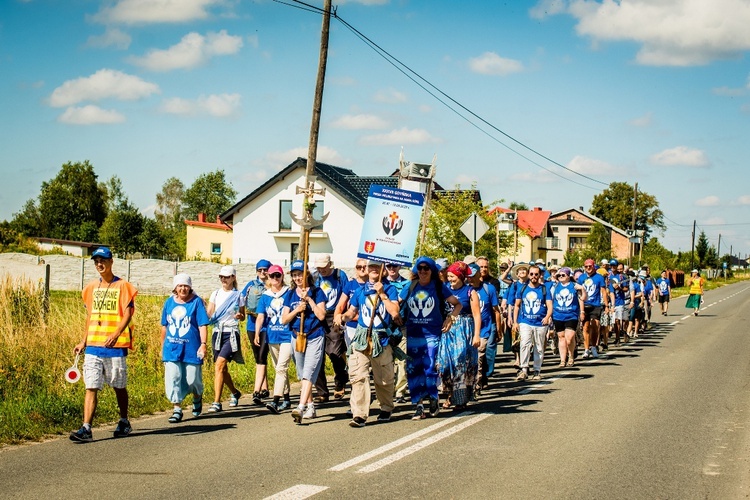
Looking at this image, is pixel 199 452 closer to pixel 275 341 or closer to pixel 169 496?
pixel 169 496

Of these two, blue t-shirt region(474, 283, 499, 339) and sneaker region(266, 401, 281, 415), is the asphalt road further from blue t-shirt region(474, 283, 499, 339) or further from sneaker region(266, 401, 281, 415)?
blue t-shirt region(474, 283, 499, 339)

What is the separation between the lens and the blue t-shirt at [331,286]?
1048 centimetres

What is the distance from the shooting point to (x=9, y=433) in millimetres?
8359

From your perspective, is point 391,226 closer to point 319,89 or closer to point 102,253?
point 102,253

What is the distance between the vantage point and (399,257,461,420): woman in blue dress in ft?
31.4

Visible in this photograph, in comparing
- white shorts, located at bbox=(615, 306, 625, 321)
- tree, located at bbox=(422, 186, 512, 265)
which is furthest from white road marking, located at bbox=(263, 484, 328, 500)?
tree, located at bbox=(422, 186, 512, 265)

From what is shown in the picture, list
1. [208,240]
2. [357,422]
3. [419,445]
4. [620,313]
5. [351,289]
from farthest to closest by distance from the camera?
[208,240]
[620,313]
[351,289]
[357,422]
[419,445]

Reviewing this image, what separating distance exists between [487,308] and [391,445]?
4.44 m

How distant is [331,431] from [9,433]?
10.4 ft

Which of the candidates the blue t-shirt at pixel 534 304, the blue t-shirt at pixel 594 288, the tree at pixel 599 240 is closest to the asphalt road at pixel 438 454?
the blue t-shirt at pixel 534 304

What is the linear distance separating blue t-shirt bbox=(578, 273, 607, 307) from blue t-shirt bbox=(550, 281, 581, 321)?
214 centimetres

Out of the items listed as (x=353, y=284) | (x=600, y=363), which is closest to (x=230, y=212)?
(x=600, y=363)

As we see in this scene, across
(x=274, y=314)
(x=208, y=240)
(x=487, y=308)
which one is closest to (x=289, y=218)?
(x=208, y=240)

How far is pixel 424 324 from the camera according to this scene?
9602 millimetres
